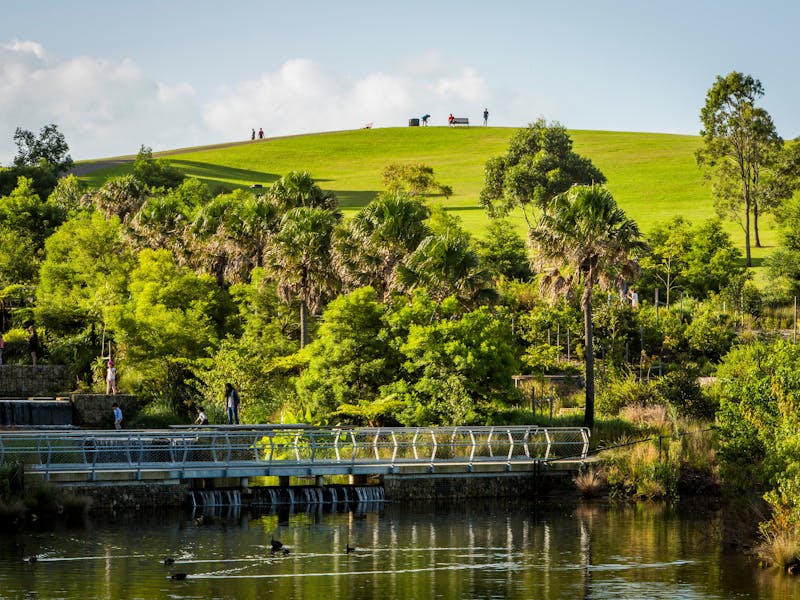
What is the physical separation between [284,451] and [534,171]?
5945 cm

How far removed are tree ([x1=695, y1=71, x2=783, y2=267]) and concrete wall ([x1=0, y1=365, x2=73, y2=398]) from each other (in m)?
52.0

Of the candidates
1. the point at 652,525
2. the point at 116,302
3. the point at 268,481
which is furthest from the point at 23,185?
the point at 652,525

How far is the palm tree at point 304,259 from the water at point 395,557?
23074 mm

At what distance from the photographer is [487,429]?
48531 mm

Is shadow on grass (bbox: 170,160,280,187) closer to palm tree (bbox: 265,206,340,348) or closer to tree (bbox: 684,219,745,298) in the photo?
tree (bbox: 684,219,745,298)

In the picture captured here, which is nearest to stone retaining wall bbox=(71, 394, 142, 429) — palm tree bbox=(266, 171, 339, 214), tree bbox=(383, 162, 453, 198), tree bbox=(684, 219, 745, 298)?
palm tree bbox=(266, 171, 339, 214)

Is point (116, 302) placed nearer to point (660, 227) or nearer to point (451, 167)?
point (660, 227)

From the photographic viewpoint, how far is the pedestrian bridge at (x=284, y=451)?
42375 mm

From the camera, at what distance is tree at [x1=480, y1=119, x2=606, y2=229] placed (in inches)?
4031

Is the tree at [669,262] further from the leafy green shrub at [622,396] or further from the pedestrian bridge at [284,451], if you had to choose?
the pedestrian bridge at [284,451]

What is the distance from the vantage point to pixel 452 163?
534 feet

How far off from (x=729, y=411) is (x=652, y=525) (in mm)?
5477

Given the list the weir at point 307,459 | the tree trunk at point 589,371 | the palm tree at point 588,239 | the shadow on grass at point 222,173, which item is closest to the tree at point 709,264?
the palm tree at point 588,239

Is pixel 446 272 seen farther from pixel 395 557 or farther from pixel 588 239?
pixel 395 557
